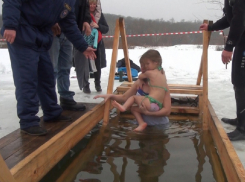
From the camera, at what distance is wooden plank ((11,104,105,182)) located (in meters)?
1.81

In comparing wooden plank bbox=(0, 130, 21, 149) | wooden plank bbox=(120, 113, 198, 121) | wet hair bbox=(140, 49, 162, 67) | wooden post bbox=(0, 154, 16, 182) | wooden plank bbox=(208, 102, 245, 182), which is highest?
wet hair bbox=(140, 49, 162, 67)

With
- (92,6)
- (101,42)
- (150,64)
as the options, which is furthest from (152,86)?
(101,42)

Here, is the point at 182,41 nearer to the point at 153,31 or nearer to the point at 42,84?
the point at 153,31

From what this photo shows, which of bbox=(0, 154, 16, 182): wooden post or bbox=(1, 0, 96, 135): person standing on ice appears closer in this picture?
bbox=(0, 154, 16, 182): wooden post

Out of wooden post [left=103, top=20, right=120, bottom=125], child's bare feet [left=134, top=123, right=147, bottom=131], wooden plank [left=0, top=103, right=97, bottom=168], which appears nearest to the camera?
wooden plank [left=0, top=103, right=97, bottom=168]

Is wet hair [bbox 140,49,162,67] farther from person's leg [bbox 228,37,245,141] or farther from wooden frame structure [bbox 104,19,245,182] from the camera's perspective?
person's leg [bbox 228,37,245,141]

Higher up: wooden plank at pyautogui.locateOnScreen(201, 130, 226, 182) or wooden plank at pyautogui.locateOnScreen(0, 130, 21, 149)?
wooden plank at pyautogui.locateOnScreen(0, 130, 21, 149)

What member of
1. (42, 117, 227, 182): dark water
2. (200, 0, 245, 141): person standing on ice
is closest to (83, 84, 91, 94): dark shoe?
(42, 117, 227, 182): dark water

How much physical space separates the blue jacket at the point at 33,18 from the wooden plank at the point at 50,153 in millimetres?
867

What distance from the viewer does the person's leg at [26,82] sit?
2.39 meters

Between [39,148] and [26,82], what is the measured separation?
660 millimetres

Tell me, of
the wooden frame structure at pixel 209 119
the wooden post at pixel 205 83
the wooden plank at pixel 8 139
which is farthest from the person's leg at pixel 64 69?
the wooden post at pixel 205 83

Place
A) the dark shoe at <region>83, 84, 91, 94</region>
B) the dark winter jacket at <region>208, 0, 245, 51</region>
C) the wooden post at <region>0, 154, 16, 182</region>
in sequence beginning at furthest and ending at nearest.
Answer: the dark shoe at <region>83, 84, 91, 94</region>, the dark winter jacket at <region>208, 0, 245, 51</region>, the wooden post at <region>0, 154, 16, 182</region>

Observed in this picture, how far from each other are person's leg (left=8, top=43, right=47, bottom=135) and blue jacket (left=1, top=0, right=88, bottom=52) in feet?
0.29
